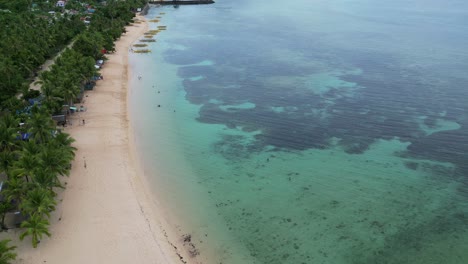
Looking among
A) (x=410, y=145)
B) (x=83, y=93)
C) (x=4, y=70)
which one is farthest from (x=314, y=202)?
(x=4, y=70)

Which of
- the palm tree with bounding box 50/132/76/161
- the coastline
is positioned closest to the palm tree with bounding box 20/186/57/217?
the coastline

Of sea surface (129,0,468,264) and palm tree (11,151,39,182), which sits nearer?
palm tree (11,151,39,182)

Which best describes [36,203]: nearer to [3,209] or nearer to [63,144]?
[3,209]

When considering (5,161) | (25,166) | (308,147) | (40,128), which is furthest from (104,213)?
(308,147)

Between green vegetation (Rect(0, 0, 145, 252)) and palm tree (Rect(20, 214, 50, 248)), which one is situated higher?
green vegetation (Rect(0, 0, 145, 252))

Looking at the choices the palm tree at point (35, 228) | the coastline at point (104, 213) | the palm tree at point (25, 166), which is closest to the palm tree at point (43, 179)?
the palm tree at point (25, 166)

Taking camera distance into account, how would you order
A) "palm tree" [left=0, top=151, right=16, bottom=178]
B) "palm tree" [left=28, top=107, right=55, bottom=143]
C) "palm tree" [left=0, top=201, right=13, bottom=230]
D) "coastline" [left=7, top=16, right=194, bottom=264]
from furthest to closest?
"palm tree" [left=28, top=107, right=55, bottom=143], "palm tree" [left=0, top=151, right=16, bottom=178], "palm tree" [left=0, top=201, right=13, bottom=230], "coastline" [left=7, top=16, right=194, bottom=264]

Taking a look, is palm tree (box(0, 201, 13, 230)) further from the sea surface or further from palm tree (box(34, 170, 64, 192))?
the sea surface
